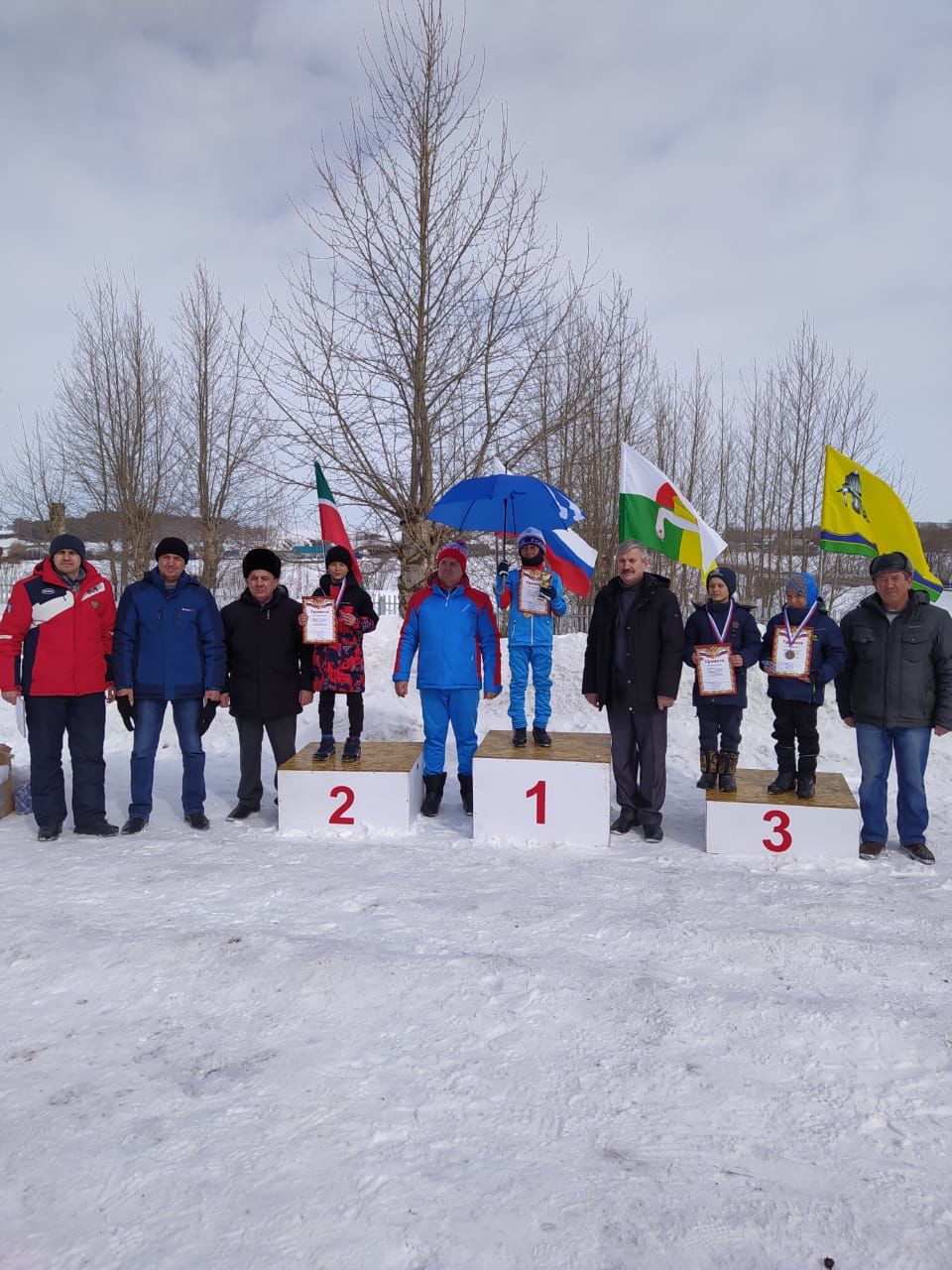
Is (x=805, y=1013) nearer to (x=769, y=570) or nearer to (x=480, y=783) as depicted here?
(x=480, y=783)

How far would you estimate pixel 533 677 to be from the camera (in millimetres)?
6477

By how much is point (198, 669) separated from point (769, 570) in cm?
1314

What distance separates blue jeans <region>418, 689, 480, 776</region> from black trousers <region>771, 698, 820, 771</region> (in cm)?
226

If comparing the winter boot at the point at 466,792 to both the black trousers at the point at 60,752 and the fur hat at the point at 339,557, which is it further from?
the black trousers at the point at 60,752

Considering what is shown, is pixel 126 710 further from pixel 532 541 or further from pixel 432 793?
pixel 532 541

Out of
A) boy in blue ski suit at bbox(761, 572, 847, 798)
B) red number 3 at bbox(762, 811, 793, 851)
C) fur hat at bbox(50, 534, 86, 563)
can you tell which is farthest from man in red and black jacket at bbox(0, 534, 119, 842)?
boy in blue ski suit at bbox(761, 572, 847, 798)

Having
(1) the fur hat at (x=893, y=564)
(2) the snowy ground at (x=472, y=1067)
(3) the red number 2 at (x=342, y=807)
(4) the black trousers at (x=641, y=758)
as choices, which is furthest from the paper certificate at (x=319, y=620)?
(1) the fur hat at (x=893, y=564)

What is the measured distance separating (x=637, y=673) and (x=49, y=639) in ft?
13.6

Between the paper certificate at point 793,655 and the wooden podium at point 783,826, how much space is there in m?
0.86

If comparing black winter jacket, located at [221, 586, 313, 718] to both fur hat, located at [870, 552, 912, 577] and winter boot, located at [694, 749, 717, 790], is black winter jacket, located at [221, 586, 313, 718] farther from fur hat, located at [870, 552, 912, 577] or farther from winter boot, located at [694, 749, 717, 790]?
fur hat, located at [870, 552, 912, 577]

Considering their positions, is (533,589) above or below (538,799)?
above

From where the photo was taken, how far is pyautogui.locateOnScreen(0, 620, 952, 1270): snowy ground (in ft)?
7.48

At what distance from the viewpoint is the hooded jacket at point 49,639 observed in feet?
18.8

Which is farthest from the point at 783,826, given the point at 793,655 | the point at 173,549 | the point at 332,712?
the point at 173,549
